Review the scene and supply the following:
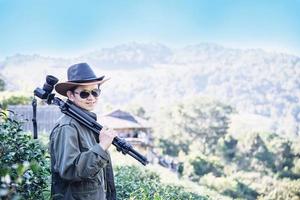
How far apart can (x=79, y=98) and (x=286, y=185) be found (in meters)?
27.3

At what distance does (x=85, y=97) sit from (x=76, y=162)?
0.53m

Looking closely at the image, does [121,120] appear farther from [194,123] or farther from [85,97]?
[85,97]

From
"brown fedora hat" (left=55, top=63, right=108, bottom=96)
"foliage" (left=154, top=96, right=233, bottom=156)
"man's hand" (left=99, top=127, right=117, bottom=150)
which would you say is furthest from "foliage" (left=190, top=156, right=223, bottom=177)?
"man's hand" (left=99, top=127, right=117, bottom=150)

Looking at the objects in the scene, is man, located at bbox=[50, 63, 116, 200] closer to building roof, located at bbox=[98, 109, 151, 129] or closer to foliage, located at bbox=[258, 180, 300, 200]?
foliage, located at bbox=[258, 180, 300, 200]

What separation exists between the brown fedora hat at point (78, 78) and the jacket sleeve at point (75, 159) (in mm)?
397

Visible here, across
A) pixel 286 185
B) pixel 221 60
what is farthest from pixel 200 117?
pixel 221 60

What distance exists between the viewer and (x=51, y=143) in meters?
2.65

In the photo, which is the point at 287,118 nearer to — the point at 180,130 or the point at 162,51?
the point at 180,130

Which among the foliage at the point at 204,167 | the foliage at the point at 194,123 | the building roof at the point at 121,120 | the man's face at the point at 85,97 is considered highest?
the man's face at the point at 85,97

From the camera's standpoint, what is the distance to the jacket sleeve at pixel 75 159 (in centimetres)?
243

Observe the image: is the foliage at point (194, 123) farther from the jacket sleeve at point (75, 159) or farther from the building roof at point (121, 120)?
the jacket sleeve at point (75, 159)

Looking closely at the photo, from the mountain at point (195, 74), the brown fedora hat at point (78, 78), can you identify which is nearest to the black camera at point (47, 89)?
the brown fedora hat at point (78, 78)

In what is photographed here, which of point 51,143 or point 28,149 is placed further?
point 28,149

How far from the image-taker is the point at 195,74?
149 m
